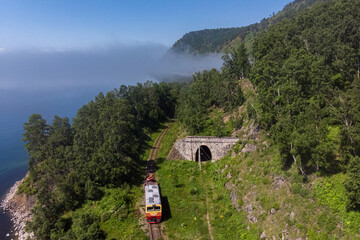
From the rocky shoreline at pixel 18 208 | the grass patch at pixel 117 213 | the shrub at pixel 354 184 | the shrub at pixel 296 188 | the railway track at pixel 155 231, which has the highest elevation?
the shrub at pixel 354 184

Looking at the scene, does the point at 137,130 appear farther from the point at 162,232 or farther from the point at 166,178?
the point at 162,232

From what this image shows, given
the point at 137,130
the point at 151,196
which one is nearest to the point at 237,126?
the point at 151,196

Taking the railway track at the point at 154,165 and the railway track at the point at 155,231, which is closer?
the railway track at the point at 155,231

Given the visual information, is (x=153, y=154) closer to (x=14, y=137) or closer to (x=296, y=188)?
(x=296, y=188)

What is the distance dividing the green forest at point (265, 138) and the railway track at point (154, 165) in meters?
2.15

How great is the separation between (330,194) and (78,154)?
56040 mm

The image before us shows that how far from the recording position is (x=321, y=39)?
61.7m

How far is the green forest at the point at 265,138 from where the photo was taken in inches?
1293

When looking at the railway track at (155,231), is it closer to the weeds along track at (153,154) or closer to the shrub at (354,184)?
the weeds along track at (153,154)

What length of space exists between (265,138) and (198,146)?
20750 millimetres

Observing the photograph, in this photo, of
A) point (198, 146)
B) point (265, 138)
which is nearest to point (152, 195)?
point (198, 146)

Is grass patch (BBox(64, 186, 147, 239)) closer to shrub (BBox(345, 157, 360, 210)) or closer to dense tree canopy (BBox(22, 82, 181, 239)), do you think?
dense tree canopy (BBox(22, 82, 181, 239))

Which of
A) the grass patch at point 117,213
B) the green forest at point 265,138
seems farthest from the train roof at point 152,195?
the green forest at point 265,138

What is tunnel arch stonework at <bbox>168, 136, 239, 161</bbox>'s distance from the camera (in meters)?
61.3
